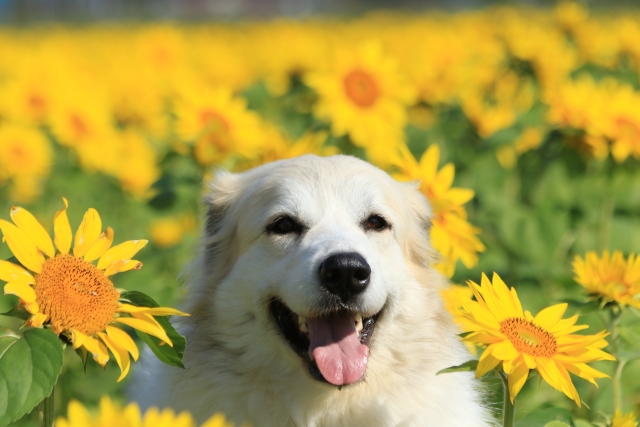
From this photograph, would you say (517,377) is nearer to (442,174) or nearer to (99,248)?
(99,248)

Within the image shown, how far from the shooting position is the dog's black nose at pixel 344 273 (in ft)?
11.3

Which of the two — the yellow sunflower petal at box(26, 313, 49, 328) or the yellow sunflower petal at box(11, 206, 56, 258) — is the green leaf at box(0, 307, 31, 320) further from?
the yellow sunflower petal at box(11, 206, 56, 258)

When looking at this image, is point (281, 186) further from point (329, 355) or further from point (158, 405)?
point (158, 405)

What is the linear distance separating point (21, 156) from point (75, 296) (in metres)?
4.74

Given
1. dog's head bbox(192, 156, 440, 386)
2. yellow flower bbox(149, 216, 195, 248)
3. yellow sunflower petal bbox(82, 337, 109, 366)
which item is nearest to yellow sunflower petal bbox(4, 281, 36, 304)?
yellow sunflower petal bbox(82, 337, 109, 366)

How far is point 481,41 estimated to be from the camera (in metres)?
10.7

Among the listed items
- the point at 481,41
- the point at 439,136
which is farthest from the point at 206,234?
the point at 481,41

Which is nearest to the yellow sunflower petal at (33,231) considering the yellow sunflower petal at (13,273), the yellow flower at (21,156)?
the yellow sunflower petal at (13,273)

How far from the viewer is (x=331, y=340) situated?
3.62m

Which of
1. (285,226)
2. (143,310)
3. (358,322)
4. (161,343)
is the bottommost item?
(358,322)

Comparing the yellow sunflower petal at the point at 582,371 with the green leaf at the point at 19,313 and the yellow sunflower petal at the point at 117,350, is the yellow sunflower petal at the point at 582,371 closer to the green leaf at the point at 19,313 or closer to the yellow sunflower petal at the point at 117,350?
the yellow sunflower petal at the point at 117,350

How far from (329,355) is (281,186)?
908mm

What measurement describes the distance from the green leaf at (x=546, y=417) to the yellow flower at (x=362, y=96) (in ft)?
10.6

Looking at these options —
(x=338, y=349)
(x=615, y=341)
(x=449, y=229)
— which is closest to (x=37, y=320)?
(x=338, y=349)
